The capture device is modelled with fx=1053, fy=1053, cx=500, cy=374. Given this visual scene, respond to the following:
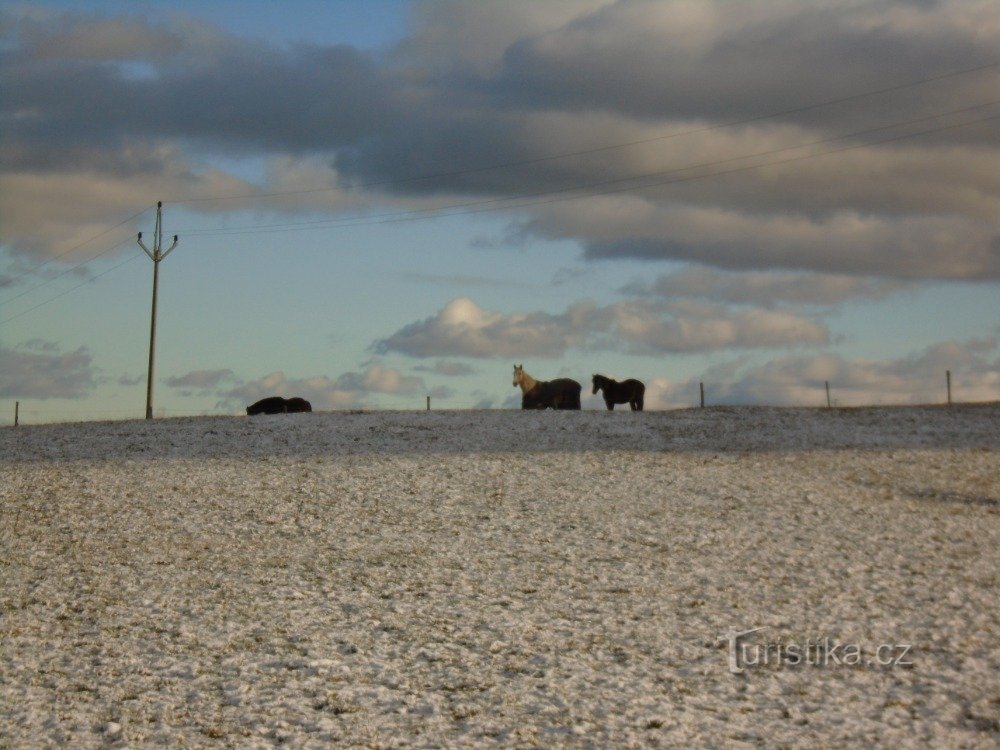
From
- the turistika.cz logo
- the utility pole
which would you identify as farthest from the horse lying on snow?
the turistika.cz logo

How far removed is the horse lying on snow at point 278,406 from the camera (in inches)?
1657

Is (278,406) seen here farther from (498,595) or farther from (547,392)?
(498,595)

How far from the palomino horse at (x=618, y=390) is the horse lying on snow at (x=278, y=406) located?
11949 millimetres

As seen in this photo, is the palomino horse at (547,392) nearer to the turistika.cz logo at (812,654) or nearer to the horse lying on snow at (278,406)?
the horse lying on snow at (278,406)

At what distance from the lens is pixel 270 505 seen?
66.2 ft

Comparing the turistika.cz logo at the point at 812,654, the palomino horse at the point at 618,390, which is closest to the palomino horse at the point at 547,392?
the palomino horse at the point at 618,390

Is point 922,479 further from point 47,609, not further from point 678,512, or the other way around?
point 47,609

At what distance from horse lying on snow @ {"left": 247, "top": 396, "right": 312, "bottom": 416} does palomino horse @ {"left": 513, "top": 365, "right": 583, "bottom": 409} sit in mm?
8782

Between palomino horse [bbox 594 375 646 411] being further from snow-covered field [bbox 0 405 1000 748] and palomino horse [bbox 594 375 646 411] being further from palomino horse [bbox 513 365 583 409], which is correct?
snow-covered field [bbox 0 405 1000 748]

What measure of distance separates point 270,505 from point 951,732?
13.6 m

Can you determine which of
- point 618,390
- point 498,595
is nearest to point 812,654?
point 498,595

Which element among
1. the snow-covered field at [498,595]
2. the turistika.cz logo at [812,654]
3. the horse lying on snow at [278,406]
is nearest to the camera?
the snow-covered field at [498,595]

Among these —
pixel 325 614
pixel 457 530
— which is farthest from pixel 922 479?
pixel 325 614

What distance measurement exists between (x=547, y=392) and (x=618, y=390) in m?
2.93
